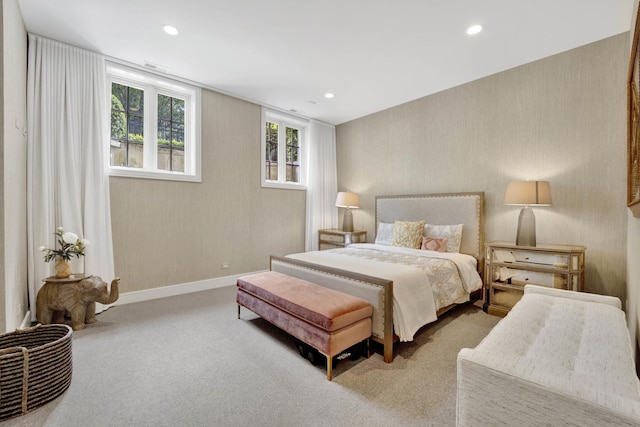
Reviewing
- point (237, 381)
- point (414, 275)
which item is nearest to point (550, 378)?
point (414, 275)

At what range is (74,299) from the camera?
2.61 meters

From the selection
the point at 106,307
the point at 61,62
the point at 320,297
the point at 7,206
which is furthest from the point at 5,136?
the point at 320,297

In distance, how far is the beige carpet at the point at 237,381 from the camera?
1.54m

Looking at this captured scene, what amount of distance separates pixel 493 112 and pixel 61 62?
5.01m

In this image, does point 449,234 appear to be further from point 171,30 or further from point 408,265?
point 171,30

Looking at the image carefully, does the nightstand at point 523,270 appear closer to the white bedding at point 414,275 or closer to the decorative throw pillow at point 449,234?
the white bedding at point 414,275

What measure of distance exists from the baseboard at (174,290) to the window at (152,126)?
1456 millimetres

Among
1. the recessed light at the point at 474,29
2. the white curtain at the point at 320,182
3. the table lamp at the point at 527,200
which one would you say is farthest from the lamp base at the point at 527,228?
the white curtain at the point at 320,182

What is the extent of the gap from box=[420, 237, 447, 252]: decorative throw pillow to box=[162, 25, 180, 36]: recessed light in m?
3.70

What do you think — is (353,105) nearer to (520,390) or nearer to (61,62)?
(61,62)

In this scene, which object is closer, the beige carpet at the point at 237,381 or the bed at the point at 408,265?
the beige carpet at the point at 237,381

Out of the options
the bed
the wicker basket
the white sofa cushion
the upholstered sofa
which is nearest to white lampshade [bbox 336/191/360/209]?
the bed

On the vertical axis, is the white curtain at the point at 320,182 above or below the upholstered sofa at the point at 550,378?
above

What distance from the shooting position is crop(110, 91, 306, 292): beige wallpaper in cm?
339
